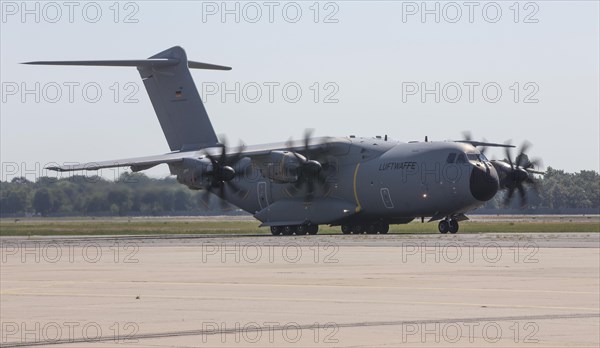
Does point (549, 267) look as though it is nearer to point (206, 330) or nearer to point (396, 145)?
point (206, 330)

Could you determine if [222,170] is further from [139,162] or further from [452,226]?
[452,226]

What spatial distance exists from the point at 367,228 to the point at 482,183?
856 centimetres

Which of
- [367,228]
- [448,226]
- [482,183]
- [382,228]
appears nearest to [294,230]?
[367,228]

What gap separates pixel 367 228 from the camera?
61.8 m

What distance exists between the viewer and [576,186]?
15862cm

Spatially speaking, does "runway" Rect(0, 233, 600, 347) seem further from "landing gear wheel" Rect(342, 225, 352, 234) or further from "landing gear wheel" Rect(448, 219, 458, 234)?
"landing gear wheel" Rect(342, 225, 352, 234)

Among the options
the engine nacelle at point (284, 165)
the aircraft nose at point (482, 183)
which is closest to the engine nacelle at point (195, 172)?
the engine nacelle at point (284, 165)

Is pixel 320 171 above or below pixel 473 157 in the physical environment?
below

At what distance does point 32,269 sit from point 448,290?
12825 millimetres

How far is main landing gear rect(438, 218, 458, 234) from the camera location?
190 feet

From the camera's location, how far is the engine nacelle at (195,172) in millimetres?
56312

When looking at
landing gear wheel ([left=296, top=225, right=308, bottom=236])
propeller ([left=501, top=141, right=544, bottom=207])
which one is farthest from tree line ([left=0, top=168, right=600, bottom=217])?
landing gear wheel ([left=296, top=225, right=308, bottom=236])

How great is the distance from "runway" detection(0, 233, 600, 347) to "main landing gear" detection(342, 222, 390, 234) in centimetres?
2340

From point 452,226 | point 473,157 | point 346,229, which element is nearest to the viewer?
point 473,157
